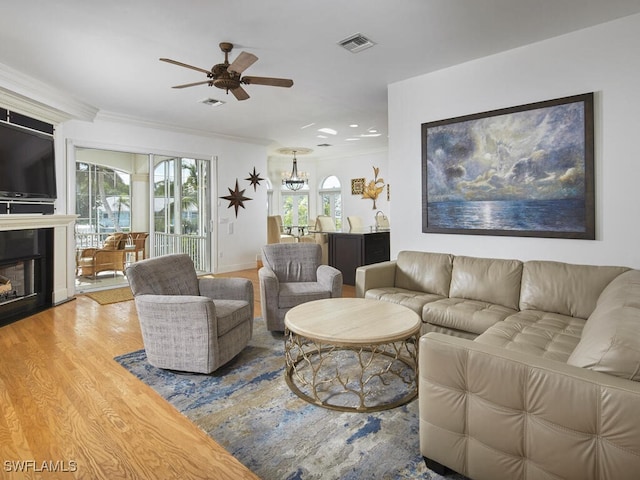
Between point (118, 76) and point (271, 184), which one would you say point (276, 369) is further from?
point (271, 184)

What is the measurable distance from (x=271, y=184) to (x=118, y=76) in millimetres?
6803

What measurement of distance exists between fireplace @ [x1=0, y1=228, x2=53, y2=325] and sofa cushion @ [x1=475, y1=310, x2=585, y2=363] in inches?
191

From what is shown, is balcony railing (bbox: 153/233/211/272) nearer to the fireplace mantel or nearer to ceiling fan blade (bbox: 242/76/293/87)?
the fireplace mantel

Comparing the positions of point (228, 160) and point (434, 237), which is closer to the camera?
point (434, 237)

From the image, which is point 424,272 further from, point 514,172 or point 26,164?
Result: point 26,164

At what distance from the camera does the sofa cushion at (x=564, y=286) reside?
108 inches

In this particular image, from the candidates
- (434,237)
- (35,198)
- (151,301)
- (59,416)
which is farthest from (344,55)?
(35,198)

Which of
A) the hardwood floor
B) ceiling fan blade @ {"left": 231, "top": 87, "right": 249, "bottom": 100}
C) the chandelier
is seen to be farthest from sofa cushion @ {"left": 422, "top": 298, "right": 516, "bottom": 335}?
the chandelier

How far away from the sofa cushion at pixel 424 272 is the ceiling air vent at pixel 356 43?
205cm

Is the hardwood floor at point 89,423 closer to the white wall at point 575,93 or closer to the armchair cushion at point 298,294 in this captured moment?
the armchair cushion at point 298,294

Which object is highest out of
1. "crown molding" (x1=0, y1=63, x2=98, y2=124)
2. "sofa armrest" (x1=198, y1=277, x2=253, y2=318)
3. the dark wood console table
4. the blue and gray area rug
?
"crown molding" (x1=0, y1=63, x2=98, y2=124)

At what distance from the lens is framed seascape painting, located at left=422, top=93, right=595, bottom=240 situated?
3.11 metres

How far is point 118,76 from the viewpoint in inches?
160

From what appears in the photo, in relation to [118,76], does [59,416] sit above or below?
below
